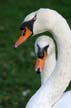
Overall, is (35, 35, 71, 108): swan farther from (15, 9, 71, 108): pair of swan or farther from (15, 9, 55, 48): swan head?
(15, 9, 55, 48): swan head

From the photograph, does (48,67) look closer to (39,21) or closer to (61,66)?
(61,66)

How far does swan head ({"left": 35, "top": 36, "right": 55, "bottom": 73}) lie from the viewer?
536cm

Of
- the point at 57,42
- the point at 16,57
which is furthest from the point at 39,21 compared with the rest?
the point at 16,57

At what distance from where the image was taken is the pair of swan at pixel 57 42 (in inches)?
182

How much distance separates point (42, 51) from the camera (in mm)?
5516

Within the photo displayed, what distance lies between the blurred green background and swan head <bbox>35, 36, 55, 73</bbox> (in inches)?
47.7

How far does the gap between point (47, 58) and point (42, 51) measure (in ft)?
1.00

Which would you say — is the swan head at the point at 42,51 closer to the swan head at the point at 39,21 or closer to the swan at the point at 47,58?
the swan at the point at 47,58

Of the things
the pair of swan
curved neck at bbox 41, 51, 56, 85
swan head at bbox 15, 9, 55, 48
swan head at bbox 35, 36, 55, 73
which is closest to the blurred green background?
curved neck at bbox 41, 51, 56, 85

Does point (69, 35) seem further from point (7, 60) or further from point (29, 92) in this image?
point (7, 60)

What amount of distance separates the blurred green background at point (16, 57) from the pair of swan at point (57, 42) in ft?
5.68

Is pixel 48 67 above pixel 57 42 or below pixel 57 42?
below

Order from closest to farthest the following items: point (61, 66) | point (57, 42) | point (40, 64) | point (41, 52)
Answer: point (57, 42), point (61, 66), point (40, 64), point (41, 52)

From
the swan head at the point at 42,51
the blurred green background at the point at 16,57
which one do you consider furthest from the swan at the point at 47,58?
the blurred green background at the point at 16,57
